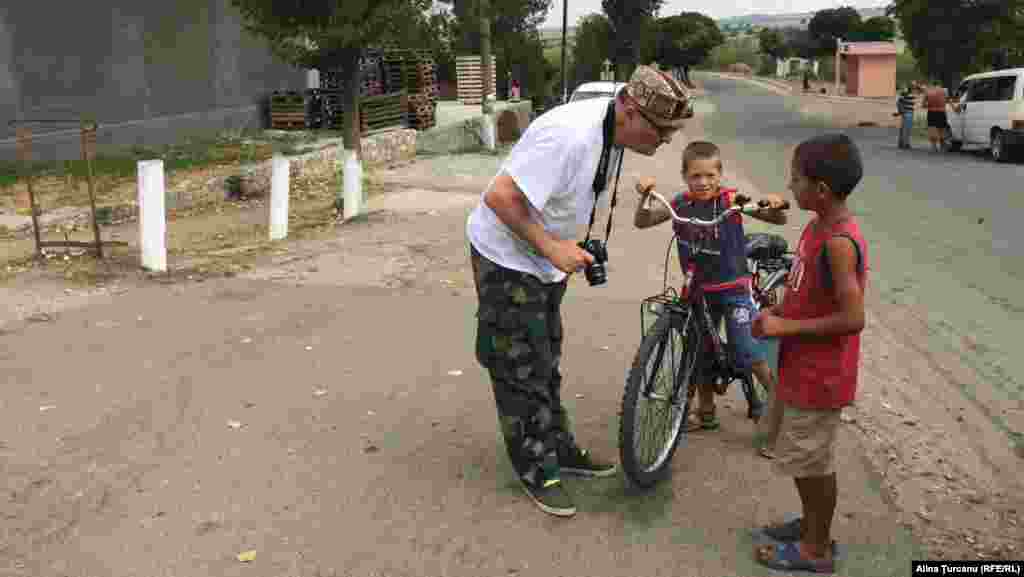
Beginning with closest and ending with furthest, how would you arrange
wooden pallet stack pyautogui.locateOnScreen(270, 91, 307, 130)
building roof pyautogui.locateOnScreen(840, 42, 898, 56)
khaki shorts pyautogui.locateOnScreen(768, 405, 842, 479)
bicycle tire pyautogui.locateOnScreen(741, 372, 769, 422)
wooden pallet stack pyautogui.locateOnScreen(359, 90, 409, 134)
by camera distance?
khaki shorts pyautogui.locateOnScreen(768, 405, 842, 479) < bicycle tire pyautogui.locateOnScreen(741, 372, 769, 422) < wooden pallet stack pyautogui.locateOnScreen(359, 90, 409, 134) < wooden pallet stack pyautogui.locateOnScreen(270, 91, 307, 130) < building roof pyautogui.locateOnScreen(840, 42, 898, 56)

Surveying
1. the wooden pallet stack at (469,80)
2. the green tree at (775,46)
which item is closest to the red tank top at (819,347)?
the wooden pallet stack at (469,80)

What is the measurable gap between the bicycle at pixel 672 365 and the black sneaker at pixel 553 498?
0.86 ft

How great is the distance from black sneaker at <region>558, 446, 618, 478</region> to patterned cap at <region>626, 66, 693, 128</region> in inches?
58.3

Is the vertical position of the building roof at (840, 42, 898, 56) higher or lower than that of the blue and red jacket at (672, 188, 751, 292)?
higher

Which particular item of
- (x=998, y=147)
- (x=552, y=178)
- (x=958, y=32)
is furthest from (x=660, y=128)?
(x=958, y=32)

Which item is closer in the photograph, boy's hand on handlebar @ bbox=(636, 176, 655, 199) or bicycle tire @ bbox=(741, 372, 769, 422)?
boy's hand on handlebar @ bbox=(636, 176, 655, 199)

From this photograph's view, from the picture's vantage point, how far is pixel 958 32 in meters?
27.2

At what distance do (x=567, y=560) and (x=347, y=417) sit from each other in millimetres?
1797

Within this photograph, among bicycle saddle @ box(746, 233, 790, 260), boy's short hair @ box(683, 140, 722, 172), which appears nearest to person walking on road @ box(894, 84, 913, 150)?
bicycle saddle @ box(746, 233, 790, 260)

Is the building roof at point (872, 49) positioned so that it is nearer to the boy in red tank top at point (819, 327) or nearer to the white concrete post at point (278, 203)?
the white concrete post at point (278, 203)

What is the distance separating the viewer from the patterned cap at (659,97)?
10.9 ft

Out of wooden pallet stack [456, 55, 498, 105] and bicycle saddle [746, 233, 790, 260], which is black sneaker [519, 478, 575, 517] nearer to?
bicycle saddle [746, 233, 790, 260]

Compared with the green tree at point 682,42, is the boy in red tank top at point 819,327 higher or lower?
lower

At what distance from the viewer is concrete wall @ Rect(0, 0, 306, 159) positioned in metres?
13.9
